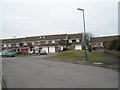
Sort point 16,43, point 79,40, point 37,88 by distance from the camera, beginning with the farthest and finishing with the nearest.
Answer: point 16,43 < point 79,40 < point 37,88

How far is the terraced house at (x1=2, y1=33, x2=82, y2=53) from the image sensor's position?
49.8 meters

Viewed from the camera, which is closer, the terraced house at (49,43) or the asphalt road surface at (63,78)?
the asphalt road surface at (63,78)

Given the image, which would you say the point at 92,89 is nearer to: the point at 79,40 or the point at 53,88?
the point at 53,88

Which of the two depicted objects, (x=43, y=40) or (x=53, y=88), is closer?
(x=53, y=88)

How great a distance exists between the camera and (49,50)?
171 ft

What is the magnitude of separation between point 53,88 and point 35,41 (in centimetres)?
5307

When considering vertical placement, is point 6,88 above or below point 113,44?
below

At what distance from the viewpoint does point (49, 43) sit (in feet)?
180

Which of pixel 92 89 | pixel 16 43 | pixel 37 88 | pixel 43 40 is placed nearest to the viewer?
pixel 92 89

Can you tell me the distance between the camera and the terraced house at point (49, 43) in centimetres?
4981

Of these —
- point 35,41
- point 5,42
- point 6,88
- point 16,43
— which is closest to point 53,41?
point 35,41

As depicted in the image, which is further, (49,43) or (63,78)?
(49,43)

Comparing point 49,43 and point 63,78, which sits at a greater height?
point 49,43

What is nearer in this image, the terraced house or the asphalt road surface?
the asphalt road surface
